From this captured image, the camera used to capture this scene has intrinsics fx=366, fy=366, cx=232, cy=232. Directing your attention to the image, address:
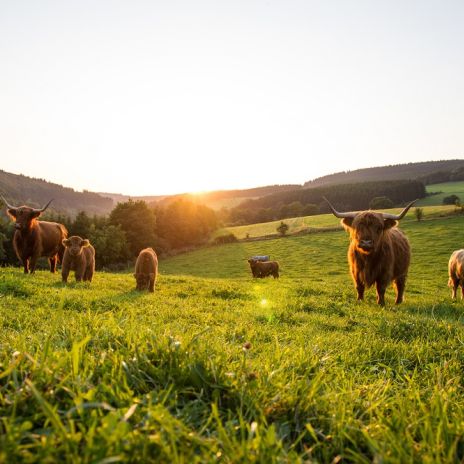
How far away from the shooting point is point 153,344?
83.7 inches

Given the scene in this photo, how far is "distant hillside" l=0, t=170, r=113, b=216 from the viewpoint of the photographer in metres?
Result: 134

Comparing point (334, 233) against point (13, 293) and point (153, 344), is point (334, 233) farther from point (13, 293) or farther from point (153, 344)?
point (153, 344)

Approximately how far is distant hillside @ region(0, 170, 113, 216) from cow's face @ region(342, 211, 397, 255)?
13157 centimetres

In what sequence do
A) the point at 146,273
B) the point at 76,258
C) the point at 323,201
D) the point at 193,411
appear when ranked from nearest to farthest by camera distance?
the point at 193,411 → the point at 76,258 → the point at 146,273 → the point at 323,201

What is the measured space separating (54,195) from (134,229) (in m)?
99.0

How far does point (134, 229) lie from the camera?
6544 cm

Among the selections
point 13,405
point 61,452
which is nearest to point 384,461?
point 61,452

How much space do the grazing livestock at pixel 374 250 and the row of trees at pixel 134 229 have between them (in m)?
37.4

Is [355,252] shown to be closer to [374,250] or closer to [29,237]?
[374,250]

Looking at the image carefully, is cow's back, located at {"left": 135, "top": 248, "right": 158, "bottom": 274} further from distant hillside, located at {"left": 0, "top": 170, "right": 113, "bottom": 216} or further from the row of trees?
distant hillside, located at {"left": 0, "top": 170, "right": 113, "bottom": 216}

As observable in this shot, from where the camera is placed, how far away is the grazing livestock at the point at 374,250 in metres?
10.2

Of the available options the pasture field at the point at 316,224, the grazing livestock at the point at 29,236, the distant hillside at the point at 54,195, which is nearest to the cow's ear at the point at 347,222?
the grazing livestock at the point at 29,236

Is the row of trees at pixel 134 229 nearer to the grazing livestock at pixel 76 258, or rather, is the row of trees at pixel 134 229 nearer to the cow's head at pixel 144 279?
the grazing livestock at pixel 76 258

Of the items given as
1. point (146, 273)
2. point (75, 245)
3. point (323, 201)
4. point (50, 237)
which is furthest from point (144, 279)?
point (323, 201)
